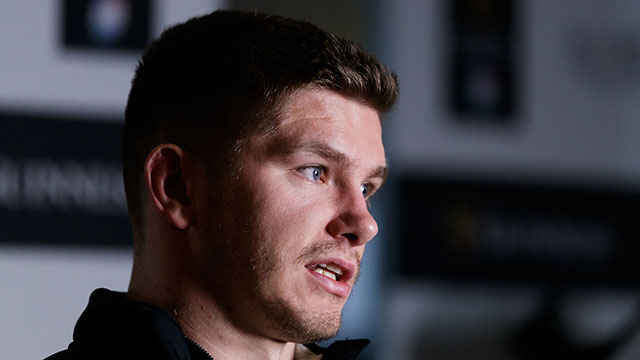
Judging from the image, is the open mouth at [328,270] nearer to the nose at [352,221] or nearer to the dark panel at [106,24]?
the nose at [352,221]

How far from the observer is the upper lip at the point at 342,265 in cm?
108

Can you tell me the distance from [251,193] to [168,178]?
11 cm

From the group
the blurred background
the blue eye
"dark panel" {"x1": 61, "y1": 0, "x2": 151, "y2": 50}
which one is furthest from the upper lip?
the blurred background

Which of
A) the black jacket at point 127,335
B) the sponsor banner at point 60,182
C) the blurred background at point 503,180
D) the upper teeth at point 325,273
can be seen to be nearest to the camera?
the black jacket at point 127,335

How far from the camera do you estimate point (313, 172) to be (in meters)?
1.10

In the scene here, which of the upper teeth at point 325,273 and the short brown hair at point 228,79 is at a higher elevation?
the short brown hair at point 228,79

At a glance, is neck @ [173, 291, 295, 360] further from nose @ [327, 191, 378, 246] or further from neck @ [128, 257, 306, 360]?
nose @ [327, 191, 378, 246]

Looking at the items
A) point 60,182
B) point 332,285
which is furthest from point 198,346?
point 60,182

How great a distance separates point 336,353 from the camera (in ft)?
3.76

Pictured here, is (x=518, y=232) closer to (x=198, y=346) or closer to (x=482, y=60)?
(x=482, y=60)

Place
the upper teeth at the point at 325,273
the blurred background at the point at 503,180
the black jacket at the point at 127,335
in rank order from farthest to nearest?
the blurred background at the point at 503,180 < the upper teeth at the point at 325,273 < the black jacket at the point at 127,335

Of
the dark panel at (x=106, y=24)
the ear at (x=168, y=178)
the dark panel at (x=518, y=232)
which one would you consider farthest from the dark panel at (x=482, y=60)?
the ear at (x=168, y=178)

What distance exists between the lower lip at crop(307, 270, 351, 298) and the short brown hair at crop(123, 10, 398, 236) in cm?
18

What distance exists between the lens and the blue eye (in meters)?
1.10
